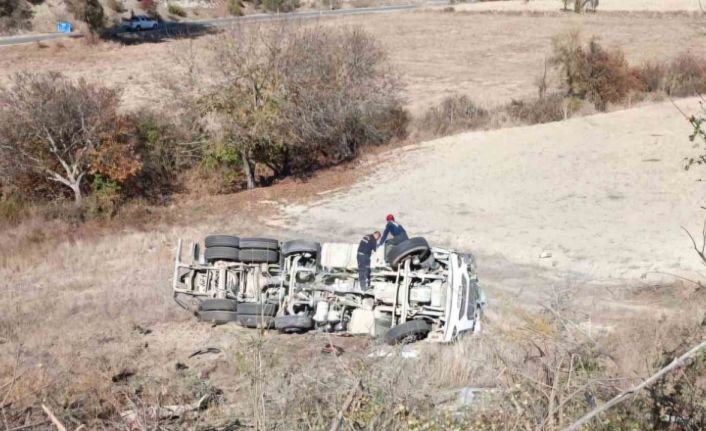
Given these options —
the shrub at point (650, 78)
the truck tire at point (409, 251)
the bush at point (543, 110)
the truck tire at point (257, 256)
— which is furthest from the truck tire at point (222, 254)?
the shrub at point (650, 78)

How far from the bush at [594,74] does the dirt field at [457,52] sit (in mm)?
3173

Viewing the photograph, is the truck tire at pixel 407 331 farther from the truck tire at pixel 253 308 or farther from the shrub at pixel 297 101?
the shrub at pixel 297 101

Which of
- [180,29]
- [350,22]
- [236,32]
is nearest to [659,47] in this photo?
[350,22]

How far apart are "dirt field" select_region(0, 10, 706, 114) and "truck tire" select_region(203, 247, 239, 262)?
18328 millimetres

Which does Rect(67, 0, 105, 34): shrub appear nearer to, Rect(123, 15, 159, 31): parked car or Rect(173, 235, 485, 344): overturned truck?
Rect(123, 15, 159, 31): parked car

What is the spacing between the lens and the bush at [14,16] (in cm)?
5050

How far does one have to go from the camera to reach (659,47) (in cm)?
4219

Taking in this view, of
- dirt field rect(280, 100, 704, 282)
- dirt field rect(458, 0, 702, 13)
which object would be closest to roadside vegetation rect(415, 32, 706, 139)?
dirt field rect(280, 100, 704, 282)

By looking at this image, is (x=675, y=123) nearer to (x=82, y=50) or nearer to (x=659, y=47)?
(x=659, y=47)

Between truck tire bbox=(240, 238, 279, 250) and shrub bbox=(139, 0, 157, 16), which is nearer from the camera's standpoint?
truck tire bbox=(240, 238, 279, 250)

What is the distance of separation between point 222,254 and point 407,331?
145 inches

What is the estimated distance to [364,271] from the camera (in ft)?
34.1

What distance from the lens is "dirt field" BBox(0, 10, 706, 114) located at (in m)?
35.0

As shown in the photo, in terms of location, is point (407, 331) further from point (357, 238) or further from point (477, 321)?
point (357, 238)
